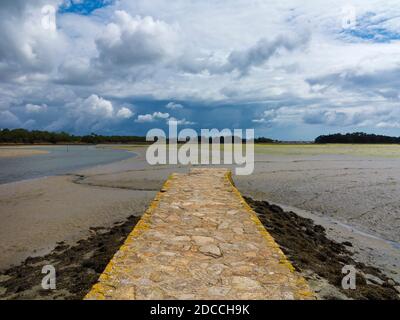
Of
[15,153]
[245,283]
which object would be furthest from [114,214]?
[15,153]

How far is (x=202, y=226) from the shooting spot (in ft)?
20.5

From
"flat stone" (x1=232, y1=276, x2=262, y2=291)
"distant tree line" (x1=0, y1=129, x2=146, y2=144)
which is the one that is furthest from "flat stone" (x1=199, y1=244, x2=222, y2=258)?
"distant tree line" (x1=0, y1=129, x2=146, y2=144)

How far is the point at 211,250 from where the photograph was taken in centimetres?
506

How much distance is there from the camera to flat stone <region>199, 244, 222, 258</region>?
16.1ft

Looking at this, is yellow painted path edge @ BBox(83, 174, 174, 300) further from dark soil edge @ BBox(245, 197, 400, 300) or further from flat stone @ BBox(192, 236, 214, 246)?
dark soil edge @ BBox(245, 197, 400, 300)

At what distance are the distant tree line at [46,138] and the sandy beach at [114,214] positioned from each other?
90039 mm

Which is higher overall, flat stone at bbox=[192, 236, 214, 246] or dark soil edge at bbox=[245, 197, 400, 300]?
flat stone at bbox=[192, 236, 214, 246]

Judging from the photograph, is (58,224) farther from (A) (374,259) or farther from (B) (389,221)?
(B) (389,221)

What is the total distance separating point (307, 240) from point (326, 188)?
8.22 m

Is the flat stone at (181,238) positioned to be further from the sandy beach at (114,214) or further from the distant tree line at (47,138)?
the distant tree line at (47,138)

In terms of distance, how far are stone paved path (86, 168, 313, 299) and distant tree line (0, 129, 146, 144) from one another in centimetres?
10254

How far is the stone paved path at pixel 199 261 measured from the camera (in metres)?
3.80

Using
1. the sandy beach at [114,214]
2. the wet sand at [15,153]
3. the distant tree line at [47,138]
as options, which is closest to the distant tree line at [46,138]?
the distant tree line at [47,138]
